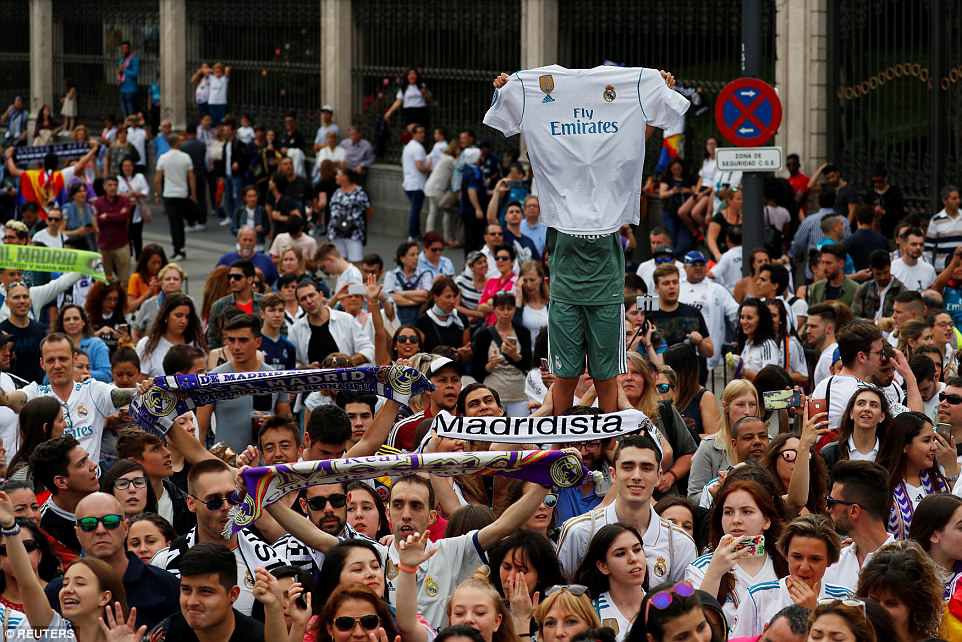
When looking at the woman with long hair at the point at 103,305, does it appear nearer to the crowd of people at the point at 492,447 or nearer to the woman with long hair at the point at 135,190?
the crowd of people at the point at 492,447

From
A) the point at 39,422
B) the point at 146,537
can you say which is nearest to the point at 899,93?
the point at 39,422

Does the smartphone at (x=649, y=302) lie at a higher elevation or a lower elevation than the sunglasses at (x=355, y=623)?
higher

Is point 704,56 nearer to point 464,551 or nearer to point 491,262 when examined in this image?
point 491,262

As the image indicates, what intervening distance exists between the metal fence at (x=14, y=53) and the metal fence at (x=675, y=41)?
17066 mm

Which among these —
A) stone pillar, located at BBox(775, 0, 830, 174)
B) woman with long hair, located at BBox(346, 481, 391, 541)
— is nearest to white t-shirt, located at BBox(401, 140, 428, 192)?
stone pillar, located at BBox(775, 0, 830, 174)

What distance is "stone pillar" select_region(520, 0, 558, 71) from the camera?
2467 cm

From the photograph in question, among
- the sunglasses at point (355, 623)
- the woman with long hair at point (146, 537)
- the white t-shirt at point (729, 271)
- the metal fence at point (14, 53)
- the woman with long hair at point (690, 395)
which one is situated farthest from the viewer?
the metal fence at point (14, 53)

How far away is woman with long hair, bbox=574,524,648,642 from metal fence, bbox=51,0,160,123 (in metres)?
27.4

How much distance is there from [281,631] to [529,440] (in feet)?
5.33

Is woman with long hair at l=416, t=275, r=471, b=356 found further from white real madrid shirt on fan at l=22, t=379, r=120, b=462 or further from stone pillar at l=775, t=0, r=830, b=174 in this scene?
stone pillar at l=775, t=0, r=830, b=174

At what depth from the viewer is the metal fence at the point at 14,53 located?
125 ft

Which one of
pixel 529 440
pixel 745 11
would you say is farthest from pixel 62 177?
pixel 529 440

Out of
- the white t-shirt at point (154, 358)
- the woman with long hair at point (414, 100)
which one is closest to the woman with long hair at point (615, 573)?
the white t-shirt at point (154, 358)

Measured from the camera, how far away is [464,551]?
7539 millimetres
